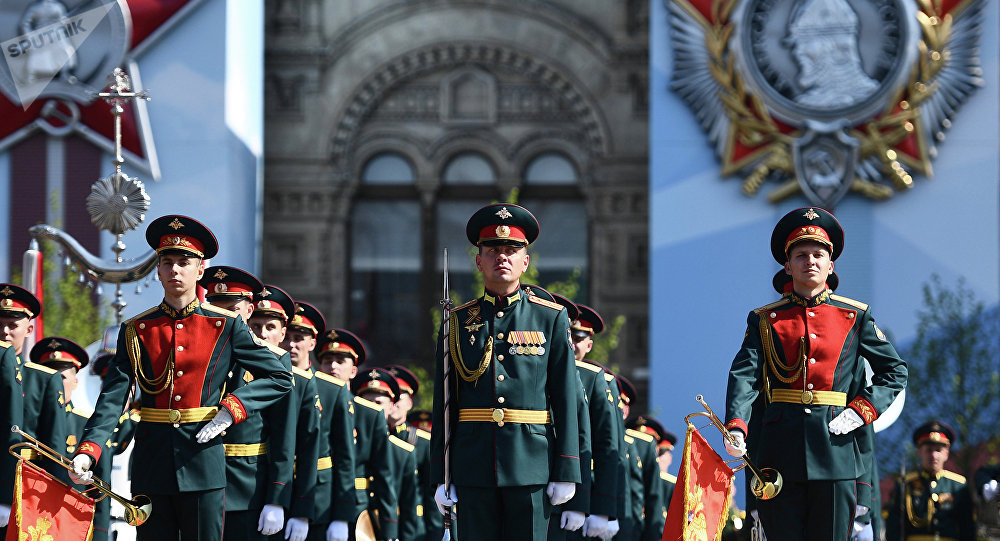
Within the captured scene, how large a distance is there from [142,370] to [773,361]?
10.0 feet

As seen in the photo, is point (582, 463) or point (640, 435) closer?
point (582, 463)

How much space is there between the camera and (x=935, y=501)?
1291 centimetres

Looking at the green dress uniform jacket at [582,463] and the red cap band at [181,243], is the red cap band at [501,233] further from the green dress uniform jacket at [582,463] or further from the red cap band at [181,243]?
the red cap band at [181,243]

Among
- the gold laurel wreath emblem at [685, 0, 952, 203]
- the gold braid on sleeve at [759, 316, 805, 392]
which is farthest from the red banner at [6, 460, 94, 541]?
the gold laurel wreath emblem at [685, 0, 952, 203]

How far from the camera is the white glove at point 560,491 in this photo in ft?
Result: 21.5

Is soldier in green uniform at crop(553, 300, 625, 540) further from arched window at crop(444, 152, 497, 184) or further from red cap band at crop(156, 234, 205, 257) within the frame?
arched window at crop(444, 152, 497, 184)

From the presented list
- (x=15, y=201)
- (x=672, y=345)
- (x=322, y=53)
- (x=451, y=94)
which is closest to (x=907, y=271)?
(x=672, y=345)

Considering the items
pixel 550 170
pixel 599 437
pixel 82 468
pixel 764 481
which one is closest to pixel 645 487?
pixel 599 437

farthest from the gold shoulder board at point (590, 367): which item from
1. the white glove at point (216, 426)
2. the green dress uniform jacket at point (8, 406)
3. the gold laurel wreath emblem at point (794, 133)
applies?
the gold laurel wreath emblem at point (794, 133)

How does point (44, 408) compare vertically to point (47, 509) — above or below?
above

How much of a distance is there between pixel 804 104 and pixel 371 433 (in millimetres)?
14081

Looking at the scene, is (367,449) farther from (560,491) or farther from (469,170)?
(469,170)

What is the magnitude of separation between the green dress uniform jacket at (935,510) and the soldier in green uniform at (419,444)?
4683 mm

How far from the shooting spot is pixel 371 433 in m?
9.66
